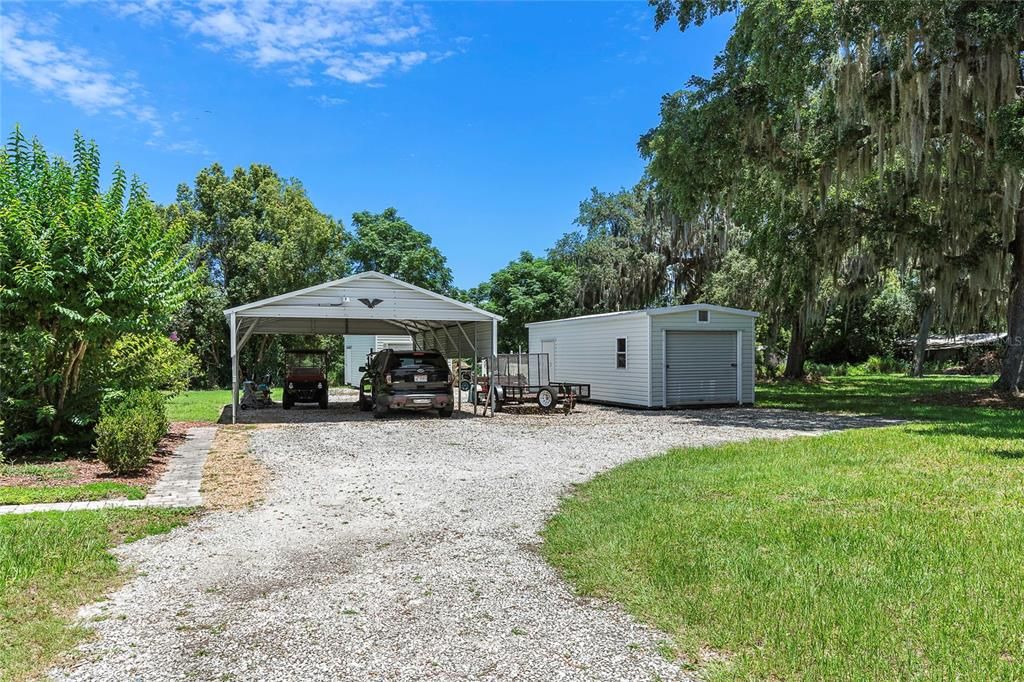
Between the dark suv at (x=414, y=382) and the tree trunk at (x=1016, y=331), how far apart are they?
14.0m

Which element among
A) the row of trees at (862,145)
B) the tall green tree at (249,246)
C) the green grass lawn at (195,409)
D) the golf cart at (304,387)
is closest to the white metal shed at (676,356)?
the row of trees at (862,145)

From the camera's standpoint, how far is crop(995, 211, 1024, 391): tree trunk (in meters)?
16.6

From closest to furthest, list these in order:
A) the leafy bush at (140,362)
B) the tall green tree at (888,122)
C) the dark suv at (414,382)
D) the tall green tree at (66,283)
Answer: the tall green tree at (66,283)
the leafy bush at (140,362)
the tall green tree at (888,122)
the dark suv at (414,382)

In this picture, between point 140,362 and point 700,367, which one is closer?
point 140,362

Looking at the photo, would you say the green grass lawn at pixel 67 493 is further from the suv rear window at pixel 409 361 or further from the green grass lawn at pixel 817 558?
the suv rear window at pixel 409 361

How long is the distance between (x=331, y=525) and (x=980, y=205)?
57.6 feet

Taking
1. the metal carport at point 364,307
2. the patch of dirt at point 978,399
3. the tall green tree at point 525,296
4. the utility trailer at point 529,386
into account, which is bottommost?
the patch of dirt at point 978,399

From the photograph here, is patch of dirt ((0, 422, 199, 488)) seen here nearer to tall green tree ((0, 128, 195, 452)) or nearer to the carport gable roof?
tall green tree ((0, 128, 195, 452))

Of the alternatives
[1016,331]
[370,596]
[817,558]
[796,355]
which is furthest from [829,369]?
[370,596]

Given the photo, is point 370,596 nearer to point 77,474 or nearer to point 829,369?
point 77,474

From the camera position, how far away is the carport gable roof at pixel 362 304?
14477 millimetres

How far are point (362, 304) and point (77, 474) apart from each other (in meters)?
7.93

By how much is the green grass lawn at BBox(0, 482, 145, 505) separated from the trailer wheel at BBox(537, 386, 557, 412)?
1072 centimetres

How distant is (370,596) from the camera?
387 centimetres
